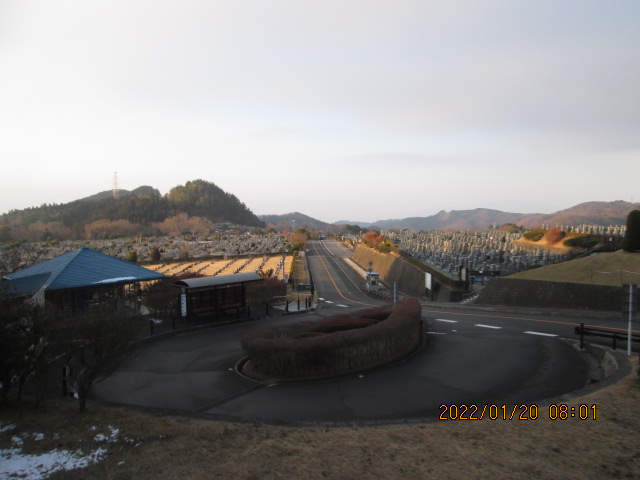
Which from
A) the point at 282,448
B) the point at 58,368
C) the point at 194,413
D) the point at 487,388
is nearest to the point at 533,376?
the point at 487,388

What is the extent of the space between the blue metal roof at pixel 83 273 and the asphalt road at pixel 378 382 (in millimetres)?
5260

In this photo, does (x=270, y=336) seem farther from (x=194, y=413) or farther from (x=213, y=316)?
(x=213, y=316)

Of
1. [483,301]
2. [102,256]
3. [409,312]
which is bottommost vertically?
[483,301]

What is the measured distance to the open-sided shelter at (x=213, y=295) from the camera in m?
17.5

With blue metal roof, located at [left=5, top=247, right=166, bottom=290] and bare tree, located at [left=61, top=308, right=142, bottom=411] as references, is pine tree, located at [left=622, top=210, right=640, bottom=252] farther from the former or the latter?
bare tree, located at [left=61, top=308, right=142, bottom=411]

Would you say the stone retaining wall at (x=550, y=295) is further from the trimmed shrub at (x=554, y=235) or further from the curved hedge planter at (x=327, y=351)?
the trimmed shrub at (x=554, y=235)

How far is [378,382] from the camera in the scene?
9.22 m

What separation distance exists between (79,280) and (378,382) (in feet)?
46.1

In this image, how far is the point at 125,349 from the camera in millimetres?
7629

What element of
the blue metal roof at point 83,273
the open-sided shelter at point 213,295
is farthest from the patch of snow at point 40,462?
the blue metal roof at point 83,273

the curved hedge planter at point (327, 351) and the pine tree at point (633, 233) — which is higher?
the pine tree at point (633, 233)

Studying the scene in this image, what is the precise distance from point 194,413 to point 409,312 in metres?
7.30

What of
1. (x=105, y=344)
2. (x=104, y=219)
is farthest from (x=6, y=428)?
(x=104, y=219)

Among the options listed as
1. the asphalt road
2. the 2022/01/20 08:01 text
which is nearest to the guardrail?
the asphalt road
